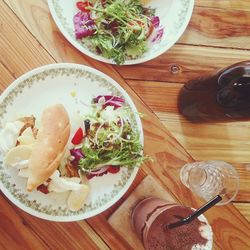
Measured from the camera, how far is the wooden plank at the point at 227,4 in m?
1.28

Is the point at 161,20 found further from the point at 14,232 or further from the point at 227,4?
the point at 14,232

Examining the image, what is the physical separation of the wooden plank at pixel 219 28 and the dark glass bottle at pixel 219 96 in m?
0.13

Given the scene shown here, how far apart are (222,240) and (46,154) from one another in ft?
1.75

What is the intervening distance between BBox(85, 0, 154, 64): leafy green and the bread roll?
0.61ft

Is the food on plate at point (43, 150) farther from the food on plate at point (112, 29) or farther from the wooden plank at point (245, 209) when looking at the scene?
the wooden plank at point (245, 209)

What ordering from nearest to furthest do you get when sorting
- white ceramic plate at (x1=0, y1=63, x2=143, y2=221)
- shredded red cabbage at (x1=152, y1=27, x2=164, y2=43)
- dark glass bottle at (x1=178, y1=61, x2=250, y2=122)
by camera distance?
dark glass bottle at (x1=178, y1=61, x2=250, y2=122)
white ceramic plate at (x1=0, y1=63, x2=143, y2=221)
shredded red cabbage at (x1=152, y1=27, x2=164, y2=43)

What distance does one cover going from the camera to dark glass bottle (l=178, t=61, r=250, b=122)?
102cm

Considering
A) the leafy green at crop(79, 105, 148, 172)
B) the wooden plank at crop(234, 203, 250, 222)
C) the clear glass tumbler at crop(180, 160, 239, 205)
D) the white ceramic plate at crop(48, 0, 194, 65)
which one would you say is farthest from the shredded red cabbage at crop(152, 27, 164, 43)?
the wooden plank at crop(234, 203, 250, 222)

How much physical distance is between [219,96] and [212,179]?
0.24 metres

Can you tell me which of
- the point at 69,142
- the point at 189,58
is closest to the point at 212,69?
the point at 189,58

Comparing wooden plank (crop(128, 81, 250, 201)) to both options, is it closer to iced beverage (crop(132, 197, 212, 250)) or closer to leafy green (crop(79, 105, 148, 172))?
leafy green (crop(79, 105, 148, 172))

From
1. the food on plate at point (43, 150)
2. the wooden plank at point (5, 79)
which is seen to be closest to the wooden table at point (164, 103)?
the wooden plank at point (5, 79)

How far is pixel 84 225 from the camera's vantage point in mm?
1201

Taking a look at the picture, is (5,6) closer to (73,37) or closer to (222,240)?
(73,37)
